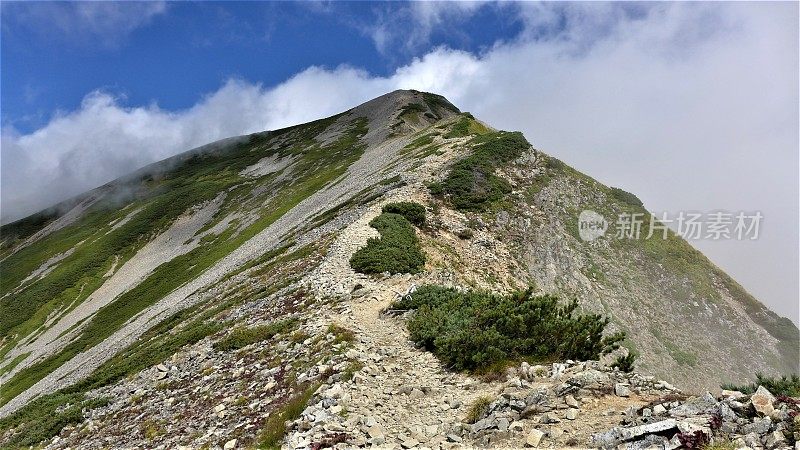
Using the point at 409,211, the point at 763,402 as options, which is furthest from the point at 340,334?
the point at 409,211

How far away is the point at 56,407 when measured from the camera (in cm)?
2591

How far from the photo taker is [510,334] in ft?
55.4

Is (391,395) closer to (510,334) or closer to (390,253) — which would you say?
(510,334)

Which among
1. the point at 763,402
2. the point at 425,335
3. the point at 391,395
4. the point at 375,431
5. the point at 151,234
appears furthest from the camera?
the point at 151,234

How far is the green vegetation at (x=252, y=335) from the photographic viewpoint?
22.5 meters

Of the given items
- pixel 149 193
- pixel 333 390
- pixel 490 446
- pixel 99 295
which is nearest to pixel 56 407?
pixel 333 390

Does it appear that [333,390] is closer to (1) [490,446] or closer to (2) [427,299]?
(1) [490,446]

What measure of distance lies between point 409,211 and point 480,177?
12.3 meters

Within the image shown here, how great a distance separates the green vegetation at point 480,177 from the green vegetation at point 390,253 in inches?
437

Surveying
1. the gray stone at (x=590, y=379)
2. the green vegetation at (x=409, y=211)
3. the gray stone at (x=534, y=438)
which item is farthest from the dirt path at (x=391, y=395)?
the green vegetation at (x=409, y=211)

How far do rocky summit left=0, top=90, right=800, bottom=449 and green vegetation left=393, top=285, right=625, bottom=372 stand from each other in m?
0.08

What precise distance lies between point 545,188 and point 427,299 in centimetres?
3205

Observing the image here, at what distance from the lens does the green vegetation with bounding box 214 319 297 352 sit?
2252cm

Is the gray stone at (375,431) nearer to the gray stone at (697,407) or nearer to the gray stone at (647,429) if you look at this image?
the gray stone at (647,429)
